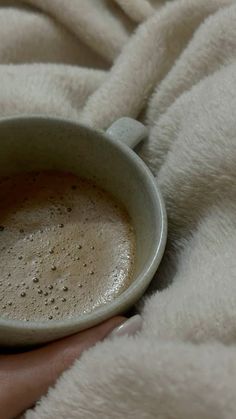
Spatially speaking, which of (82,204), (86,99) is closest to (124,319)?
(82,204)

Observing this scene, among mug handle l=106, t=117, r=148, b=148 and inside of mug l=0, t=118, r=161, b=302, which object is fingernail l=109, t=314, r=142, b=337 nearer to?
inside of mug l=0, t=118, r=161, b=302

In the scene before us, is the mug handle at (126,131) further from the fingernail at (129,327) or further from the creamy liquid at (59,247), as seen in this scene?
the fingernail at (129,327)

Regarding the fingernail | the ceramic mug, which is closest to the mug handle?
the ceramic mug

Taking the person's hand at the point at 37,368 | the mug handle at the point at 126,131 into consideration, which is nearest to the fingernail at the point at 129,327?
the person's hand at the point at 37,368

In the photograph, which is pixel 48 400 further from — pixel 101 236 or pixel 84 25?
pixel 84 25

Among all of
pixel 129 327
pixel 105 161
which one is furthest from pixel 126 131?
pixel 129 327

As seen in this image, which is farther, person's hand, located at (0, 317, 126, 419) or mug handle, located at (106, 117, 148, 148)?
mug handle, located at (106, 117, 148, 148)
